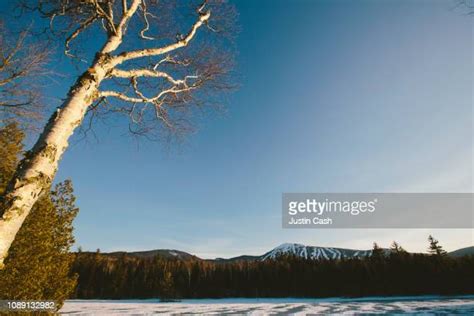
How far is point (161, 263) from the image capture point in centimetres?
5319

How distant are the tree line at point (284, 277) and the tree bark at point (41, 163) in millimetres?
45603

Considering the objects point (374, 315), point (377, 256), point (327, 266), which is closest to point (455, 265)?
point (377, 256)

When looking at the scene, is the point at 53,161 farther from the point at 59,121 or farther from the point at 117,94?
the point at 117,94

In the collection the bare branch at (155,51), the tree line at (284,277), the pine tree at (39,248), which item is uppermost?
the bare branch at (155,51)

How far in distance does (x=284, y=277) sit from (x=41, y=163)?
5064cm

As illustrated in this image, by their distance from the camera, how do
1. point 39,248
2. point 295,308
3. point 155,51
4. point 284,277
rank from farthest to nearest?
point 284,277 < point 295,308 < point 39,248 < point 155,51

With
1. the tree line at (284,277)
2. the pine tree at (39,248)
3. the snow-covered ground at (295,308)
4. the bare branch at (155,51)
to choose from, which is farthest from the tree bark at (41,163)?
the tree line at (284,277)

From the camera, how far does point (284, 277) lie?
156ft

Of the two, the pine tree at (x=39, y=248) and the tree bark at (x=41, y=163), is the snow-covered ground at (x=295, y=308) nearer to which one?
the pine tree at (x=39, y=248)

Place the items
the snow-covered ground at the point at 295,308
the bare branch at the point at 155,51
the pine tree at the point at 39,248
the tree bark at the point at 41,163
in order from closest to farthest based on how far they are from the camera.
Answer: the tree bark at the point at 41,163
the bare branch at the point at 155,51
the pine tree at the point at 39,248
the snow-covered ground at the point at 295,308

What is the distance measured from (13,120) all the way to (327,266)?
48.9m

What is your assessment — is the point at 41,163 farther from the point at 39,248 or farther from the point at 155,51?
the point at 39,248

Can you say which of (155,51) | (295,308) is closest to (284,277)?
(295,308)

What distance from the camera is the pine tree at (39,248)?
6.03 metres
